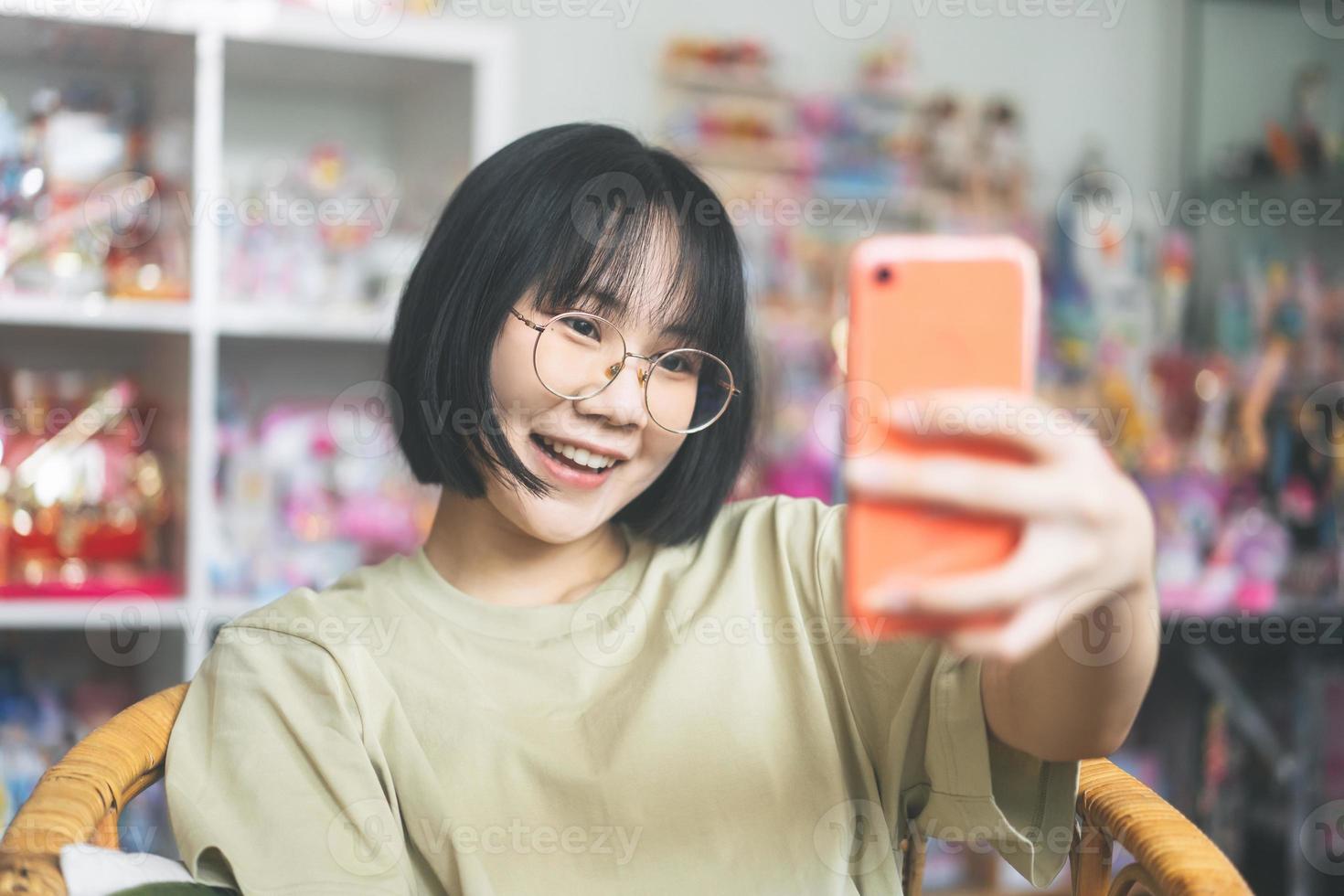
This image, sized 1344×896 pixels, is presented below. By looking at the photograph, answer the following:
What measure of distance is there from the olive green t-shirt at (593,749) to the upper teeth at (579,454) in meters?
0.13

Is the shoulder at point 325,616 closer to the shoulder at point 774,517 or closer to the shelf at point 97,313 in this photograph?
the shoulder at point 774,517

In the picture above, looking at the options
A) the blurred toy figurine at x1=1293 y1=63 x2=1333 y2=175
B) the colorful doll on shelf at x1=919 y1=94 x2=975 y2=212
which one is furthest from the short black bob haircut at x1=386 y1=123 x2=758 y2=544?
the blurred toy figurine at x1=1293 y1=63 x2=1333 y2=175

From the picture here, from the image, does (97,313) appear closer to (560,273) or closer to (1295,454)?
(560,273)

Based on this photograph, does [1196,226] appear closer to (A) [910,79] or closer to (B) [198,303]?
(A) [910,79]

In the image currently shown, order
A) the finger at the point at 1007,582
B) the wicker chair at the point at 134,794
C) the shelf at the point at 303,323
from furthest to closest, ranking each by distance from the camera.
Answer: the shelf at the point at 303,323, the wicker chair at the point at 134,794, the finger at the point at 1007,582

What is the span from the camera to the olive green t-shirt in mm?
832

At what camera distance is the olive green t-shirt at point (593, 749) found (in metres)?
0.83

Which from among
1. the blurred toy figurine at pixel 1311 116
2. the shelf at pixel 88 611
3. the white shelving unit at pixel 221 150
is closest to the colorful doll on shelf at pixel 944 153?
the blurred toy figurine at pixel 1311 116

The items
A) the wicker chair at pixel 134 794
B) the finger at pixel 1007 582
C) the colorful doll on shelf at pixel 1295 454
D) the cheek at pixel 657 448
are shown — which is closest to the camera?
the finger at pixel 1007 582

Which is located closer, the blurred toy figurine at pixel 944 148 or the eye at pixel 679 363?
the eye at pixel 679 363

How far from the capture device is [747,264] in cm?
144

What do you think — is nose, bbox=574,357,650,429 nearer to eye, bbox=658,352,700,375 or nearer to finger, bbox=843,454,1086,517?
eye, bbox=658,352,700,375

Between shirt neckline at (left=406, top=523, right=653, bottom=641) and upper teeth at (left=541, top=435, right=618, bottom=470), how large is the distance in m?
0.12

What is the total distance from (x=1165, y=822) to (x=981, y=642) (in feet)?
1.35
